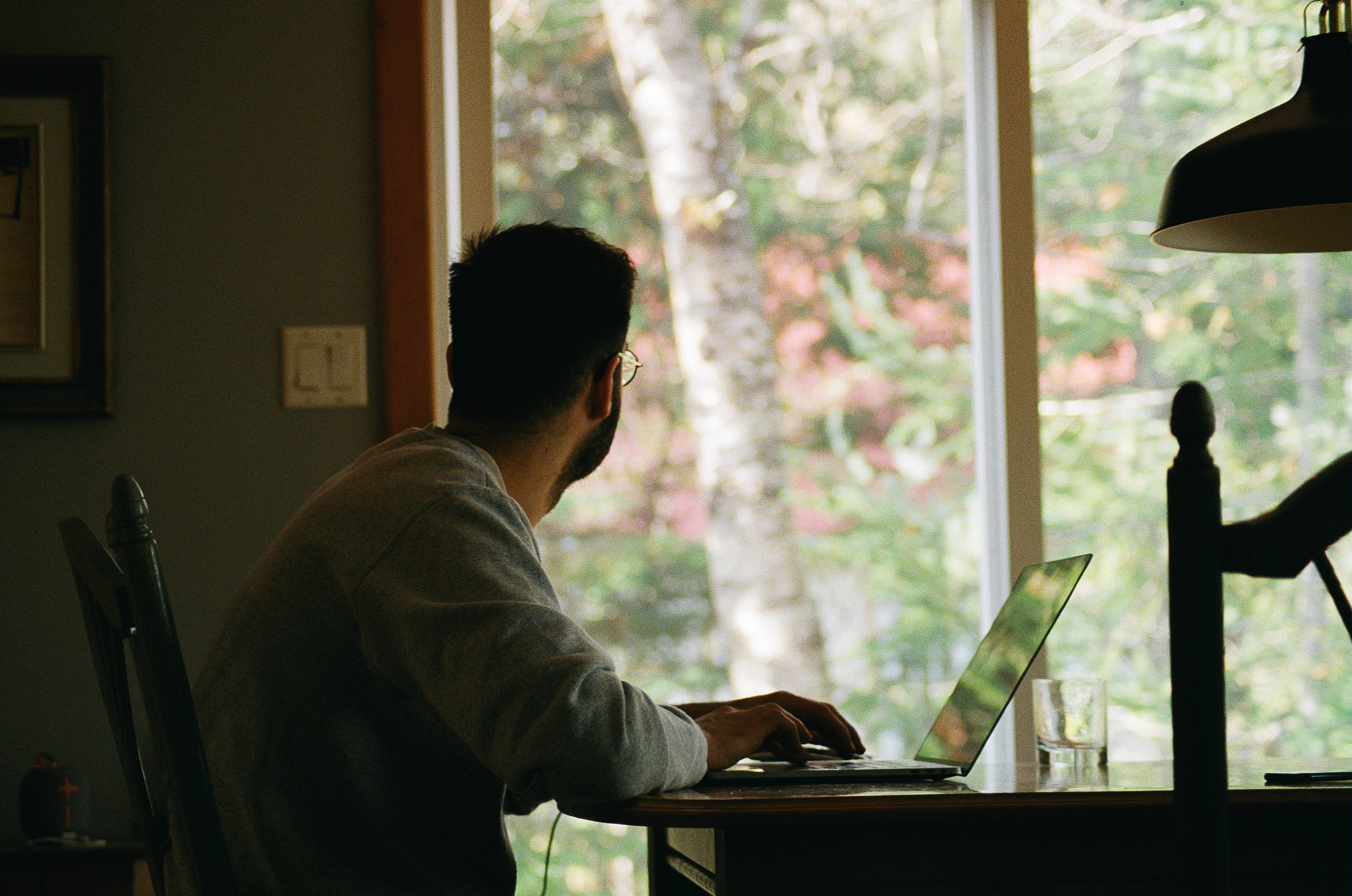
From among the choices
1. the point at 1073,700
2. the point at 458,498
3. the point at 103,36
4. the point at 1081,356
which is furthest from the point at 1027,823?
the point at 103,36

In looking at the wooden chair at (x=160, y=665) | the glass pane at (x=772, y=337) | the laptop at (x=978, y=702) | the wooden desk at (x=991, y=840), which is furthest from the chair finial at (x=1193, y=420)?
the glass pane at (x=772, y=337)

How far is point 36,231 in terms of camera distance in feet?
7.17

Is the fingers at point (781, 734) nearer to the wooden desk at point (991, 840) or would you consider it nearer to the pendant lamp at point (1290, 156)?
the wooden desk at point (991, 840)

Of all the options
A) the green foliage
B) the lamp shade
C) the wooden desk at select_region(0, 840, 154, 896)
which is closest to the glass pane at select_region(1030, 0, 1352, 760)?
the green foliage

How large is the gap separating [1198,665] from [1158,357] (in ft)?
6.52

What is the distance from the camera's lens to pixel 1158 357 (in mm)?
2592

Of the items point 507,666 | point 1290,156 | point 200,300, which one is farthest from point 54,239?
point 1290,156

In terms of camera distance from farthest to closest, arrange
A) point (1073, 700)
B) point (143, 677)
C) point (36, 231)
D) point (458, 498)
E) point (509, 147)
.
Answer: point (509, 147), point (36, 231), point (1073, 700), point (458, 498), point (143, 677)

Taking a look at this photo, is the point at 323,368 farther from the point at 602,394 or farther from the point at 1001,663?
the point at 1001,663

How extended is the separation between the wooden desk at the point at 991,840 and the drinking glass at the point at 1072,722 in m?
0.35

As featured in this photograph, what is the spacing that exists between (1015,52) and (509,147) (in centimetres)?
100

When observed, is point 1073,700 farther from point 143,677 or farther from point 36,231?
point 36,231

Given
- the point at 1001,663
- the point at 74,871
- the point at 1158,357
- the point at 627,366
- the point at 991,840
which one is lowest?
the point at 74,871

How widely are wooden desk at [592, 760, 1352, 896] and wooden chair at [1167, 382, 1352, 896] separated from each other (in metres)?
0.36
